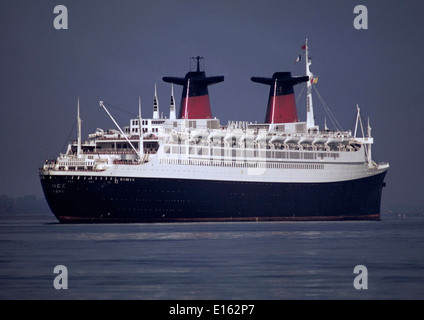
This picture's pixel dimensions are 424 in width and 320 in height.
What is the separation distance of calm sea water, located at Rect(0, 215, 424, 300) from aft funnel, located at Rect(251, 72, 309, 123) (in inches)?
1202

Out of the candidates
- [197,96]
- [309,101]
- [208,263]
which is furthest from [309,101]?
[208,263]

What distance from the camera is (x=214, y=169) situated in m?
101

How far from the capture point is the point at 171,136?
98.2m

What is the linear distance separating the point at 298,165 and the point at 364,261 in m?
50.3

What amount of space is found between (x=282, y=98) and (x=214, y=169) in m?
20.7

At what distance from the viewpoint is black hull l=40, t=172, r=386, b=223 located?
296 ft

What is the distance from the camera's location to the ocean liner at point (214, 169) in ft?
298

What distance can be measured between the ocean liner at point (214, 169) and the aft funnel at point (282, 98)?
0.42 feet
